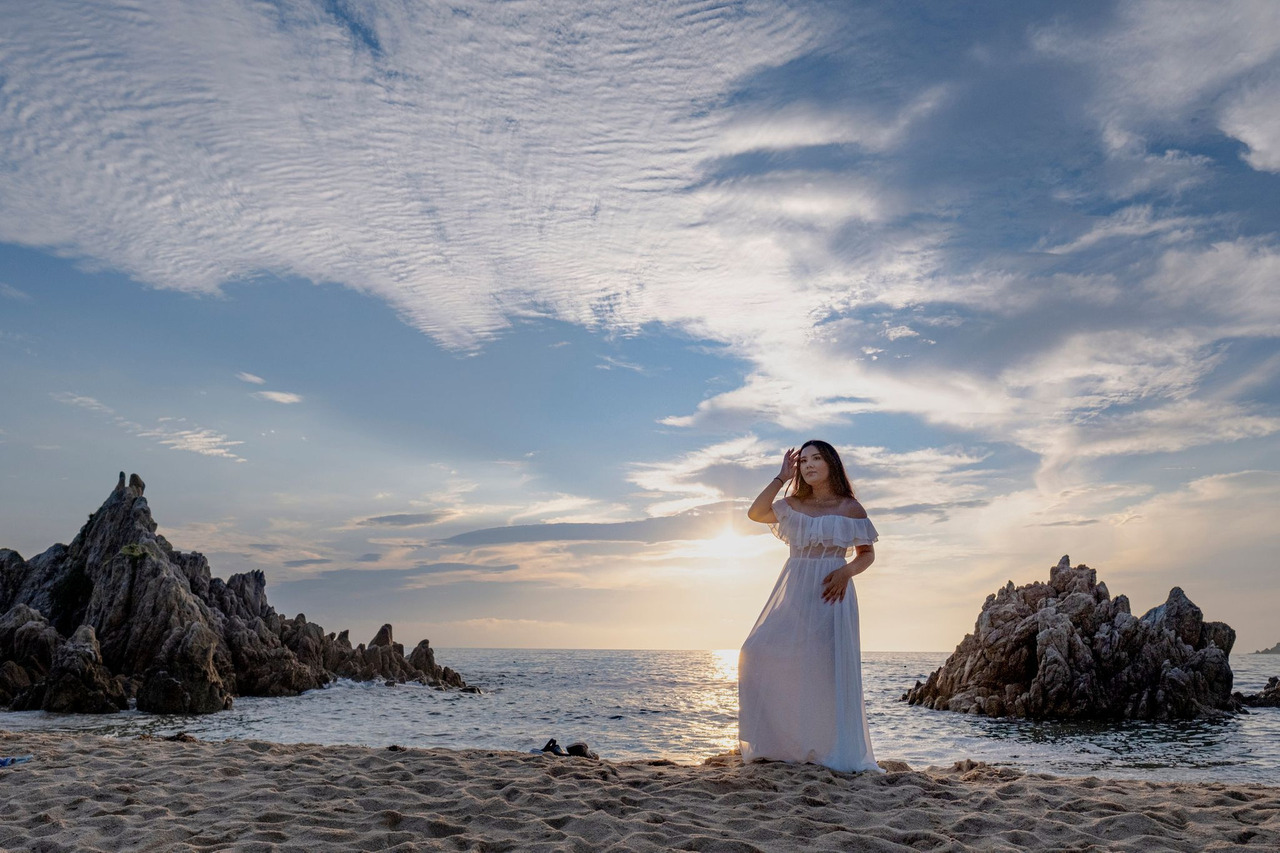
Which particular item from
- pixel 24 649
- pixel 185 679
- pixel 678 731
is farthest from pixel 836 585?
pixel 24 649

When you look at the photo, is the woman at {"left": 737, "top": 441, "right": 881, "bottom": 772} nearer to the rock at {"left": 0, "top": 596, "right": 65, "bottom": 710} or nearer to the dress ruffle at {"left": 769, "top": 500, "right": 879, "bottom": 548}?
the dress ruffle at {"left": 769, "top": 500, "right": 879, "bottom": 548}

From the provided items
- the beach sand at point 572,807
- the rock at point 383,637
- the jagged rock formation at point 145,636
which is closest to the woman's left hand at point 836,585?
the beach sand at point 572,807

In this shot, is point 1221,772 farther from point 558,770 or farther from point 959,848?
point 558,770

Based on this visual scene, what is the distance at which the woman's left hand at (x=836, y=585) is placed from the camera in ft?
26.1

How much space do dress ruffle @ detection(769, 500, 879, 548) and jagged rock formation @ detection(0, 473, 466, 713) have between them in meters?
20.6

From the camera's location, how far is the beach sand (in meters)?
5.36

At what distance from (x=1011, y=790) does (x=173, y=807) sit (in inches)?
269

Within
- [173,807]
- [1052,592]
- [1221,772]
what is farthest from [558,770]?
[1052,592]

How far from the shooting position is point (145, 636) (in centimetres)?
2573

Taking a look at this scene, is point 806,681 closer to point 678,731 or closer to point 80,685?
point 678,731

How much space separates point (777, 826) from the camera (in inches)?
225

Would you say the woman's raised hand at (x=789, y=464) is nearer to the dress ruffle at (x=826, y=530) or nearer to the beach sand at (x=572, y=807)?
the dress ruffle at (x=826, y=530)

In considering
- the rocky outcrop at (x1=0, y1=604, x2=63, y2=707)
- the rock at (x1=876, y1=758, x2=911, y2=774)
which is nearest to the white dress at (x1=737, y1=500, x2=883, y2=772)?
the rock at (x1=876, y1=758, x2=911, y2=774)

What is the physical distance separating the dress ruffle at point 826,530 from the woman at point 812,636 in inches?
0.4
